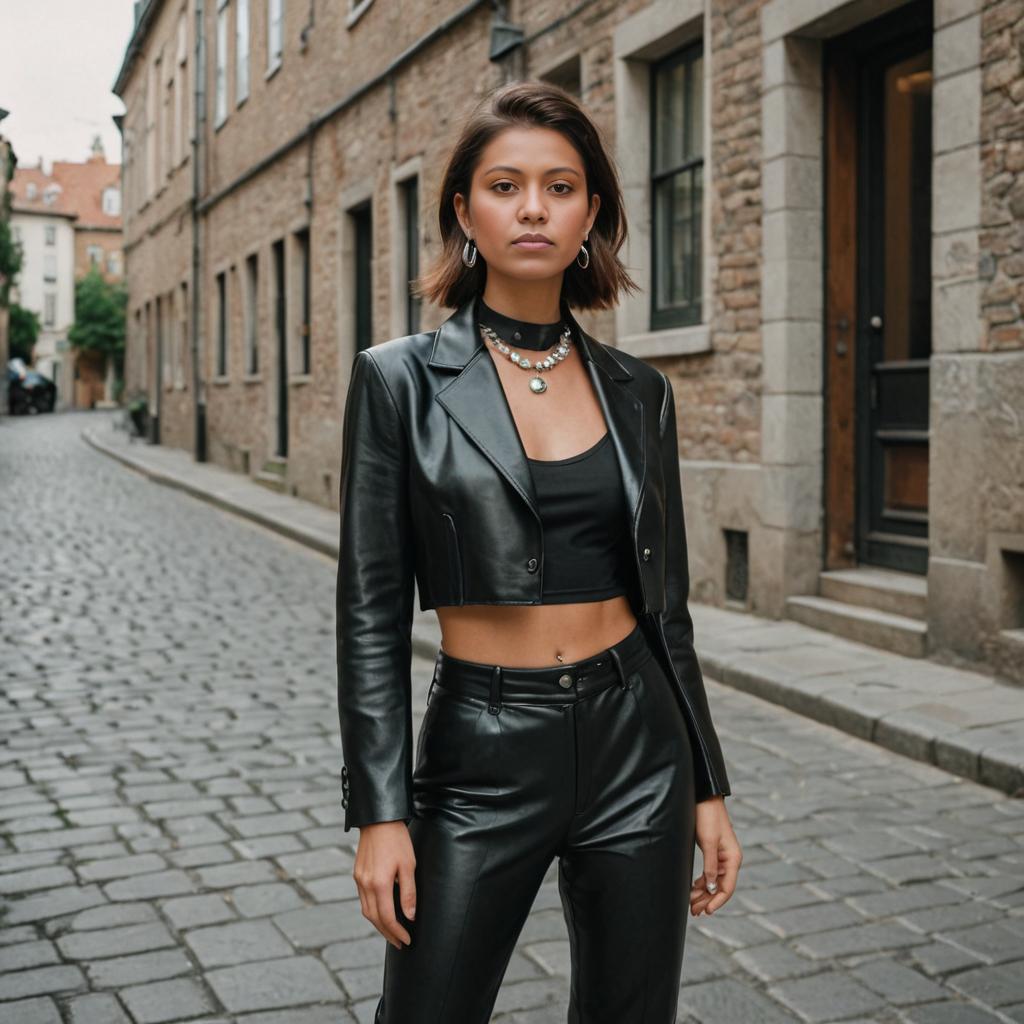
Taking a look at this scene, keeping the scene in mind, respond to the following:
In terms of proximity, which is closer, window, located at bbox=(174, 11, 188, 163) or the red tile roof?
window, located at bbox=(174, 11, 188, 163)

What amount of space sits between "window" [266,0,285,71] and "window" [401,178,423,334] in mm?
6034

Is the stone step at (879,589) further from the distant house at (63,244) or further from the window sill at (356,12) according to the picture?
the distant house at (63,244)

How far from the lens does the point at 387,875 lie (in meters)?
1.91

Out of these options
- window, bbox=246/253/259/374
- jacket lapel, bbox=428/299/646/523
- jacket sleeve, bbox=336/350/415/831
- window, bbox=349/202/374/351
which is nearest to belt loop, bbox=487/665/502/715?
jacket sleeve, bbox=336/350/415/831

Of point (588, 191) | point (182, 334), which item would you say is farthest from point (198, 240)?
point (588, 191)

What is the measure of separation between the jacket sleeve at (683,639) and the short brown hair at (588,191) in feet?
0.72

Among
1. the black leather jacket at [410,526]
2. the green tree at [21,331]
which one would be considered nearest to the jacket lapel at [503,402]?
the black leather jacket at [410,526]

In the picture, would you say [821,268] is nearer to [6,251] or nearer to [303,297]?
[303,297]

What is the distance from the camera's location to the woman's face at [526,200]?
6.59 feet

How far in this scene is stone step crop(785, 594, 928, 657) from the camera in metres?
7.60

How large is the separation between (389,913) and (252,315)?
21.8 meters

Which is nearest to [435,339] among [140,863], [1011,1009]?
[1011,1009]

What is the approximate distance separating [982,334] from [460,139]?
561 cm

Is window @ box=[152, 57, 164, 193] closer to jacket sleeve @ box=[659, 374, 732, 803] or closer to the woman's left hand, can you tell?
jacket sleeve @ box=[659, 374, 732, 803]
